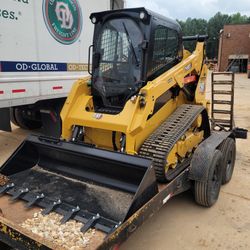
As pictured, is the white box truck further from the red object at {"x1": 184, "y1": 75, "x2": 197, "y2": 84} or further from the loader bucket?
the red object at {"x1": 184, "y1": 75, "x2": 197, "y2": 84}

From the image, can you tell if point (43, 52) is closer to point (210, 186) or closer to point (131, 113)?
point (131, 113)

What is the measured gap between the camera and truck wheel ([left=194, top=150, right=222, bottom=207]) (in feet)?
12.4

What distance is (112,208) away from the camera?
3.00 m

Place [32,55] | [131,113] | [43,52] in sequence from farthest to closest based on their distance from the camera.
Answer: [43,52]
[32,55]
[131,113]

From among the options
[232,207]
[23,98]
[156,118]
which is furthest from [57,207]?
[23,98]

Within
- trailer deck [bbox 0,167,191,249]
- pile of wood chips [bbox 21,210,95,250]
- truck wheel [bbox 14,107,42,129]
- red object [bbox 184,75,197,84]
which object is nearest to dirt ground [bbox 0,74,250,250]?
trailer deck [bbox 0,167,191,249]

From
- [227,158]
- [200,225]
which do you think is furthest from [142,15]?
[200,225]

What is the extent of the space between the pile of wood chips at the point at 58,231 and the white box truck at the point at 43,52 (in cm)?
271

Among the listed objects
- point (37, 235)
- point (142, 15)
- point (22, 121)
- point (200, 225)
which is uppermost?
point (142, 15)

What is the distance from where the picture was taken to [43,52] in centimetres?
549

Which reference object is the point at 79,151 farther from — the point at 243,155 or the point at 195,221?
the point at 243,155

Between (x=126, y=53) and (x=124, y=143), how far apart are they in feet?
3.85

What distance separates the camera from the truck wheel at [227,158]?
4535mm

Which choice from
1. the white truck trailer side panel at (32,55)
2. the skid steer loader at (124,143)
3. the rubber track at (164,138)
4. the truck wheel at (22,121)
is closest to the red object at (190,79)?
the skid steer loader at (124,143)
